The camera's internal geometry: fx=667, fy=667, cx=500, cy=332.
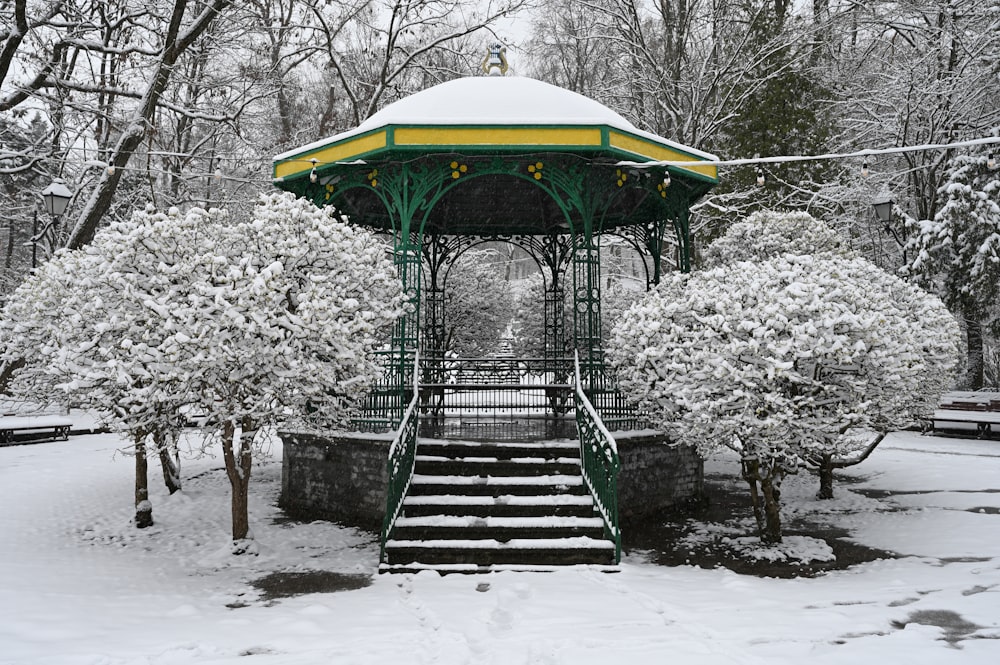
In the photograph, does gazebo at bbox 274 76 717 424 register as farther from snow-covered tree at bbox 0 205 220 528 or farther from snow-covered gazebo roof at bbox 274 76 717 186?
snow-covered tree at bbox 0 205 220 528

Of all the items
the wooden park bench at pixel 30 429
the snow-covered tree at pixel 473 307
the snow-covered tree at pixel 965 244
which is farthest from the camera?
the snow-covered tree at pixel 473 307

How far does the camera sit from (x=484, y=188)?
45.0 feet

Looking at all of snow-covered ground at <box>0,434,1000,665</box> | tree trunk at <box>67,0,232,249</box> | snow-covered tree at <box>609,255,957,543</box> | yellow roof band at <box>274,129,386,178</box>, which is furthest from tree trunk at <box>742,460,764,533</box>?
tree trunk at <box>67,0,232,249</box>

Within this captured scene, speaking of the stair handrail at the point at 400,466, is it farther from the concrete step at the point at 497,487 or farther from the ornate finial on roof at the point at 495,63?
the ornate finial on roof at the point at 495,63

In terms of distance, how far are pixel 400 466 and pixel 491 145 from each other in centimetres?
474

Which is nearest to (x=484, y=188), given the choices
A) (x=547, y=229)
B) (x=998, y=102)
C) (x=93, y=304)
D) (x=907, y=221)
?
(x=547, y=229)

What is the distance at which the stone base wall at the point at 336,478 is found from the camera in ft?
30.2

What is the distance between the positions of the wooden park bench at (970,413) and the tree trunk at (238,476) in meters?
16.1

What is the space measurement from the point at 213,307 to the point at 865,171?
27.0ft

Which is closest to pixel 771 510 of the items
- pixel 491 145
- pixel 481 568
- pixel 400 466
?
pixel 481 568

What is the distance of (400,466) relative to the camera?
7.83 metres

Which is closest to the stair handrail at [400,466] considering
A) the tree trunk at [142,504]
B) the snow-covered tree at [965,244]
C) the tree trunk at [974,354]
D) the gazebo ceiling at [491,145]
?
the gazebo ceiling at [491,145]

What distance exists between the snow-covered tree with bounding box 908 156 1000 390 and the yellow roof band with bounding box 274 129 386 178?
17796mm

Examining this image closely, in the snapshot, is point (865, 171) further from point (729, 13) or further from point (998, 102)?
point (729, 13)
